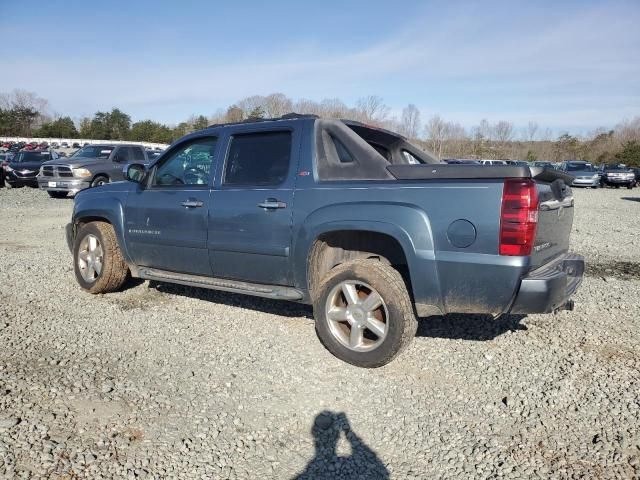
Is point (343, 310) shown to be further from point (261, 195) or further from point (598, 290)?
point (598, 290)

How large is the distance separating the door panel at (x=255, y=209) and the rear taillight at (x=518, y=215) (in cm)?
167

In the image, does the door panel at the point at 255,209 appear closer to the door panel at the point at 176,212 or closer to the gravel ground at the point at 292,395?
the door panel at the point at 176,212

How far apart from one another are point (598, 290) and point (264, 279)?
4086 mm

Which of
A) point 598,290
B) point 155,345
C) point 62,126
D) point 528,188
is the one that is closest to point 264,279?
point 155,345

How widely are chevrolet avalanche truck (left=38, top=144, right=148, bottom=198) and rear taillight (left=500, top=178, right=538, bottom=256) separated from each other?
45.6 ft

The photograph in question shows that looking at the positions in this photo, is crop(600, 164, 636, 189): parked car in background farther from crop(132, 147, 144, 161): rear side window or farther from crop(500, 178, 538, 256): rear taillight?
crop(500, 178, 538, 256): rear taillight

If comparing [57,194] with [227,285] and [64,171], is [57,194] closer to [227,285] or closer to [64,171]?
[64,171]

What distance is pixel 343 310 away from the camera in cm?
384

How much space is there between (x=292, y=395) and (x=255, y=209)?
5.29ft

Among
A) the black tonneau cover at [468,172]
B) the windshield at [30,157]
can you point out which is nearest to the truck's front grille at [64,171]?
the windshield at [30,157]

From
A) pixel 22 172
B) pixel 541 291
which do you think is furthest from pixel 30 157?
pixel 541 291

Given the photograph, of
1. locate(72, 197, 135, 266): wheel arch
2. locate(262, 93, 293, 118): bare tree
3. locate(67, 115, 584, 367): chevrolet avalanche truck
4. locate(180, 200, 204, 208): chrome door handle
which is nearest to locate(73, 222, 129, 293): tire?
locate(67, 115, 584, 367): chevrolet avalanche truck

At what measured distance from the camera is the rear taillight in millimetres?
3115

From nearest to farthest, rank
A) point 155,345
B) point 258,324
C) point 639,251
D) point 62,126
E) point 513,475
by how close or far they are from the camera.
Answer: point 513,475, point 155,345, point 258,324, point 639,251, point 62,126
